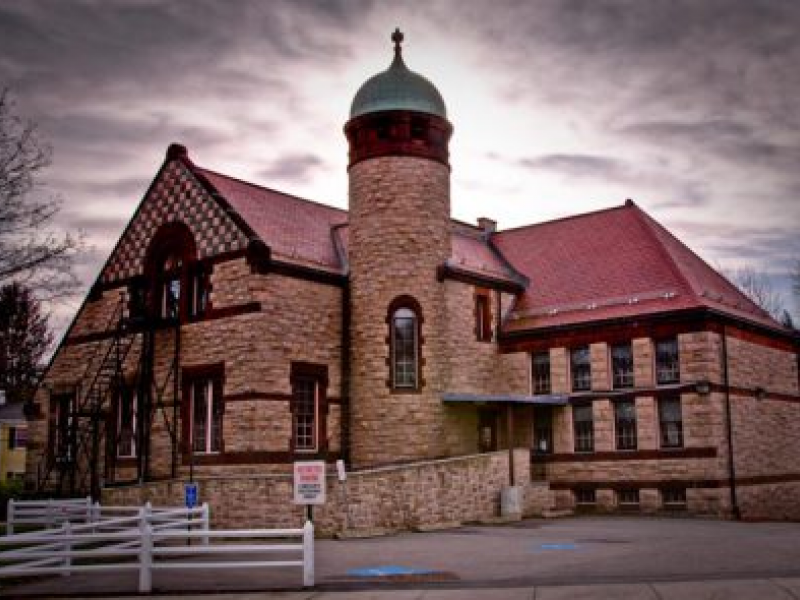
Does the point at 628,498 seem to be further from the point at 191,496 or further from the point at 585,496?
the point at 191,496

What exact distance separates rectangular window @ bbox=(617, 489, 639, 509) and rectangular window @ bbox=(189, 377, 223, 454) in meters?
12.0

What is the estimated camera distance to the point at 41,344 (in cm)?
6569

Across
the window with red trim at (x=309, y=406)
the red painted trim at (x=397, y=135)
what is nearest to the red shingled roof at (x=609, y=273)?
the red painted trim at (x=397, y=135)

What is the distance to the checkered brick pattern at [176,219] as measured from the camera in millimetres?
27250

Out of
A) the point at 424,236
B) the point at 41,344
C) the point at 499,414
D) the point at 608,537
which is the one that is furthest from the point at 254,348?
the point at 41,344

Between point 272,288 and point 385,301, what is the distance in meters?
3.60

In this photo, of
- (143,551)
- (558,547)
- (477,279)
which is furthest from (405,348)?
(143,551)

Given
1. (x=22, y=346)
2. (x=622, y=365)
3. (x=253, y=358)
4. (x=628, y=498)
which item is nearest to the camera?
(x=253, y=358)

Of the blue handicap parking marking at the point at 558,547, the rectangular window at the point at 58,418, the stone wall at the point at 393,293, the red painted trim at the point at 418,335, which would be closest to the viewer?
the blue handicap parking marking at the point at 558,547

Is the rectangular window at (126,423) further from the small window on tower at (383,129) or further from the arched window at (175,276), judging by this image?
the small window on tower at (383,129)

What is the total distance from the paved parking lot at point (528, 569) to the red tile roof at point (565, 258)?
9.36 m

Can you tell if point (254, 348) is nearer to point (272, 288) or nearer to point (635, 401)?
point (272, 288)

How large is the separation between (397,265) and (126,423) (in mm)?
10163

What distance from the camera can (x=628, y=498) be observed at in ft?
90.0
